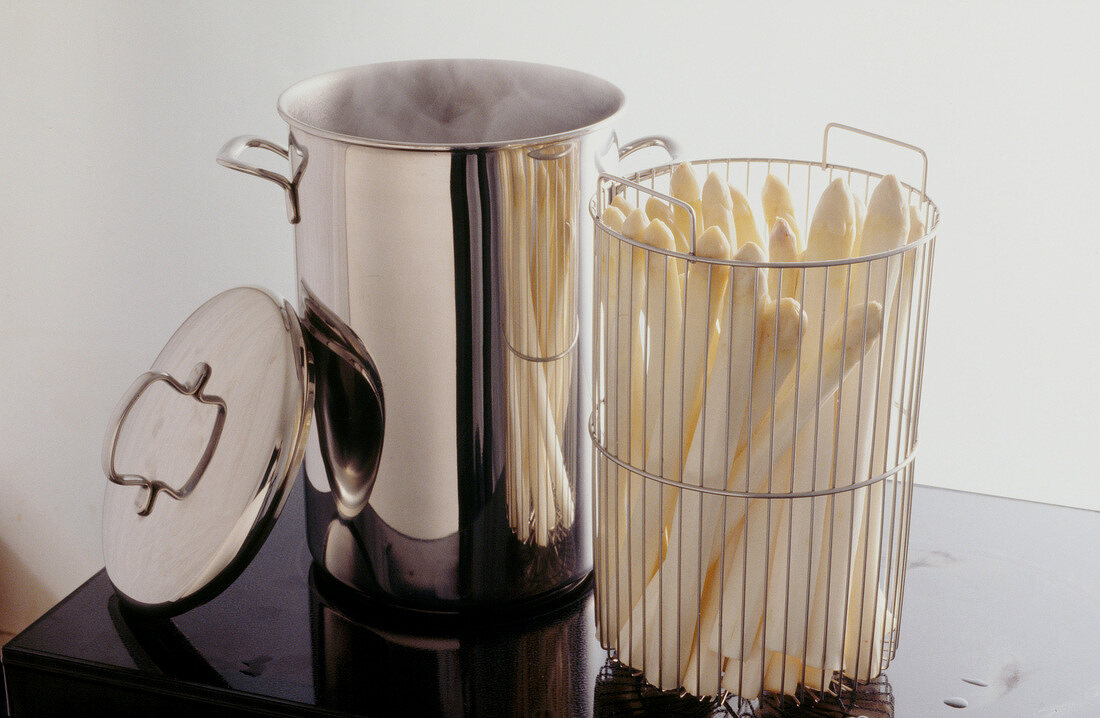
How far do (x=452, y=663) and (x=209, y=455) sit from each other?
0.20m

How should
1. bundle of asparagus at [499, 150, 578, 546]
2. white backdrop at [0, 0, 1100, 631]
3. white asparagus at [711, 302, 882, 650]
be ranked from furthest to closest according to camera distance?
white backdrop at [0, 0, 1100, 631] → bundle of asparagus at [499, 150, 578, 546] → white asparagus at [711, 302, 882, 650]

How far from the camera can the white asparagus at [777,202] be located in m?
0.59

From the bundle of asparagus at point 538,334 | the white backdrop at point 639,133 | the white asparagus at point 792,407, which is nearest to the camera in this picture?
the white asparagus at point 792,407

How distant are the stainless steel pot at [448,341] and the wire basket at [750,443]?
0.05m

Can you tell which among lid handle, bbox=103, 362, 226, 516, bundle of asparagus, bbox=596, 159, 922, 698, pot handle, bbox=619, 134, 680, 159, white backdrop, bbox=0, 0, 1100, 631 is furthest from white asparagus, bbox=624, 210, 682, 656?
white backdrop, bbox=0, 0, 1100, 631

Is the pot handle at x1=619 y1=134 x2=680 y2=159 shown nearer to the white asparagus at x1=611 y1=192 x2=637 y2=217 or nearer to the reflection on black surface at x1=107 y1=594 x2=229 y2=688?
the white asparagus at x1=611 y1=192 x2=637 y2=217

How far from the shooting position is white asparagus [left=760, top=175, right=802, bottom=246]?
0.59m

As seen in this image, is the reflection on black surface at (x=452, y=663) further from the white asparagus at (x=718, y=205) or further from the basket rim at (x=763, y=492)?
the white asparagus at (x=718, y=205)

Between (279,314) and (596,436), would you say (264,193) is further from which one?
(596,436)

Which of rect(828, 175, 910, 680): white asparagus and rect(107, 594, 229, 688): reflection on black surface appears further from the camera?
rect(107, 594, 229, 688): reflection on black surface

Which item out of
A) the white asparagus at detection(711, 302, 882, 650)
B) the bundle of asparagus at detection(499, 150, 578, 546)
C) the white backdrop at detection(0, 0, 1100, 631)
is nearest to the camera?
the white asparagus at detection(711, 302, 882, 650)

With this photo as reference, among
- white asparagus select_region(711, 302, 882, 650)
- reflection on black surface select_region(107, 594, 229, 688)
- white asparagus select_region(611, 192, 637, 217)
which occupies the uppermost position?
white asparagus select_region(611, 192, 637, 217)

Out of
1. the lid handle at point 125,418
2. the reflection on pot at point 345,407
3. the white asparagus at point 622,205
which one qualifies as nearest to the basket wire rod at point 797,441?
the white asparagus at point 622,205

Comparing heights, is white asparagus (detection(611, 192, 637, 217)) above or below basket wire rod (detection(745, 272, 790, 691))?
above
